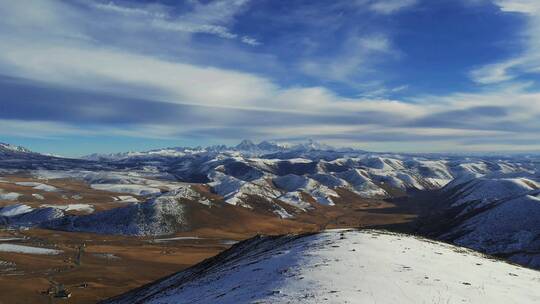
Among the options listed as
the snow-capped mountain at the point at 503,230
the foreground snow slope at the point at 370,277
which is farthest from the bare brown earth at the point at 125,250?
the snow-capped mountain at the point at 503,230

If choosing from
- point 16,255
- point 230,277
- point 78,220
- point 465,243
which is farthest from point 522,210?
point 78,220

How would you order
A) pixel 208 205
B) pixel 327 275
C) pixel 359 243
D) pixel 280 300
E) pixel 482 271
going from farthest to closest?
pixel 208 205, pixel 359 243, pixel 482 271, pixel 327 275, pixel 280 300

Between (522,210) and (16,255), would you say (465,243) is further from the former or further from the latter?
(16,255)

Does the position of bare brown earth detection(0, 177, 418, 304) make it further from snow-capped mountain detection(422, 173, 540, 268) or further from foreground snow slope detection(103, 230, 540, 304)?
snow-capped mountain detection(422, 173, 540, 268)

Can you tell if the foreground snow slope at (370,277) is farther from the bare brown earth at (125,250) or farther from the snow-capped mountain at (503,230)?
the snow-capped mountain at (503,230)

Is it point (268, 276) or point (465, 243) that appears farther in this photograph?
point (465, 243)
